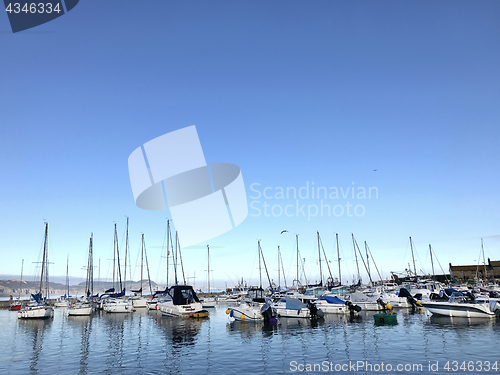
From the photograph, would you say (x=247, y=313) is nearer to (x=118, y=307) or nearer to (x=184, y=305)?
(x=184, y=305)

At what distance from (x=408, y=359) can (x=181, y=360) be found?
12.8 metres

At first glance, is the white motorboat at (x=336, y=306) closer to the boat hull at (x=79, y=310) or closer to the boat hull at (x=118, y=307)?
the boat hull at (x=118, y=307)

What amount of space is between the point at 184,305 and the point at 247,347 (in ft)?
68.3

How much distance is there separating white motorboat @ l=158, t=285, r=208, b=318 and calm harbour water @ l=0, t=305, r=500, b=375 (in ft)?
25.6

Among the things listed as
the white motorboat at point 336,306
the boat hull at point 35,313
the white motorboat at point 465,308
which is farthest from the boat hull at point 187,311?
the white motorboat at point 465,308

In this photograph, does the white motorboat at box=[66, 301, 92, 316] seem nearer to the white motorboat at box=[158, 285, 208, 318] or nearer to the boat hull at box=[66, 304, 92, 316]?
the boat hull at box=[66, 304, 92, 316]

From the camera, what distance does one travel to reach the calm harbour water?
1850cm

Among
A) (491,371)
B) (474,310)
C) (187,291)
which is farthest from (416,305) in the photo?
(491,371)

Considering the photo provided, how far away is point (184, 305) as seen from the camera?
42.5 meters

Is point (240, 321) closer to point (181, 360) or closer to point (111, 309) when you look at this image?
point (181, 360)

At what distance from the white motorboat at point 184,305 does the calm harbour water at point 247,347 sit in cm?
780

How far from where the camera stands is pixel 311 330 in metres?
30.3

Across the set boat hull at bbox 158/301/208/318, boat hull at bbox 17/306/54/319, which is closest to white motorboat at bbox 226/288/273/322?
boat hull at bbox 158/301/208/318

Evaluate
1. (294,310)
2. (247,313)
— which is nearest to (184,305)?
(247,313)
